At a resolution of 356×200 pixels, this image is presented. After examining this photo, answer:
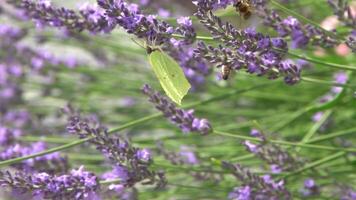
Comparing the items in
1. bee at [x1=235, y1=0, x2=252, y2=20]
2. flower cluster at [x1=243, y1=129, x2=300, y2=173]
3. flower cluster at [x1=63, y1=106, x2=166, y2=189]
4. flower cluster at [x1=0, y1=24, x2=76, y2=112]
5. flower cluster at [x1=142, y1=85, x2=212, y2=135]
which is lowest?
flower cluster at [x1=63, y1=106, x2=166, y2=189]

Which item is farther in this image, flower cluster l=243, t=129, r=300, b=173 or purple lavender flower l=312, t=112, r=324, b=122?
purple lavender flower l=312, t=112, r=324, b=122

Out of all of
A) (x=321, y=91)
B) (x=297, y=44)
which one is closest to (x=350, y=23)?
(x=297, y=44)

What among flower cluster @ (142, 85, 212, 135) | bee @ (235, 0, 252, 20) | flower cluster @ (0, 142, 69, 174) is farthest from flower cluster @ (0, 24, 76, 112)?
bee @ (235, 0, 252, 20)

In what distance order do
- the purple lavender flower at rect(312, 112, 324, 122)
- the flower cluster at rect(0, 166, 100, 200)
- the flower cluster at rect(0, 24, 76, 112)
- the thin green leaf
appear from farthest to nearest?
the flower cluster at rect(0, 24, 76, 112)
the purple lavender flower at rect(312, 112, 324, 122)
the flower cluster at rect(0, 166, 100, 200)
the thin green leaf

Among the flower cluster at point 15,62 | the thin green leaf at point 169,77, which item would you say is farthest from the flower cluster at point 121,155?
the flower cluster at point 15,62

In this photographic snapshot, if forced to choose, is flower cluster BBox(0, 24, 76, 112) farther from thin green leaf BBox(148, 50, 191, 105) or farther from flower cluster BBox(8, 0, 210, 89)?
thin green leaf BBox(148, 50, 191, 105)

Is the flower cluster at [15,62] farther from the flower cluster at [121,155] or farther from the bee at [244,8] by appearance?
the bee at [244,8]

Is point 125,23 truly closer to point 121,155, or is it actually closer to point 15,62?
point 121,155
